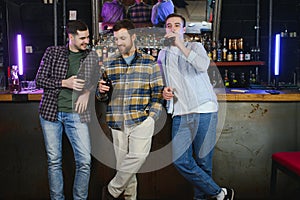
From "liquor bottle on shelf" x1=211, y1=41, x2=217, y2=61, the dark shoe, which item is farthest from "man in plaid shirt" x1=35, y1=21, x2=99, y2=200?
"liquor bottle on shelf" x1=211, y1=41, x2=217, y2=61

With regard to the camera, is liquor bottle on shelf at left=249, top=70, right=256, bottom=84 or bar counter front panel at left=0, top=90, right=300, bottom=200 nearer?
bar counter front panel at left=0, top=90, right=300, bottom=200

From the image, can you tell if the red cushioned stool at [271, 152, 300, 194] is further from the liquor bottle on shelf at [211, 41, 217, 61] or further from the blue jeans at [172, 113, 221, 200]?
the liquor bottle on shelf at [211, 41, 217, 61]

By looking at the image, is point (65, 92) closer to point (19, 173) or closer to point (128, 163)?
point (128, 163)

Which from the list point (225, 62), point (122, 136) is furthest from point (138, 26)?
point (122, 136)

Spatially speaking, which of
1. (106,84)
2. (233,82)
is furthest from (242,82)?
(106,84)

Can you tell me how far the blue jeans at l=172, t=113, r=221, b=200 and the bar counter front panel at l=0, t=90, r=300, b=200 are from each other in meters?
0.33

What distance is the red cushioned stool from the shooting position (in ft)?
8.13

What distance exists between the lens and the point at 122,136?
8.72ft

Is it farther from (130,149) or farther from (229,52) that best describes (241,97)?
(229,52)

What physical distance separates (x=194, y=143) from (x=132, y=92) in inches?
24.2

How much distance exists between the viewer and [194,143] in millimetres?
2779

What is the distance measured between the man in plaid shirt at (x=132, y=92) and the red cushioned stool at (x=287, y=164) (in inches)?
36.0

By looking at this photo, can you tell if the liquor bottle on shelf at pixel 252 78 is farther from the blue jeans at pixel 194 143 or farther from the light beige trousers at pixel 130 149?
the light beige trousers at pixel 130 149

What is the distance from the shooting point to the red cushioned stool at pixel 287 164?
97.6 inches
